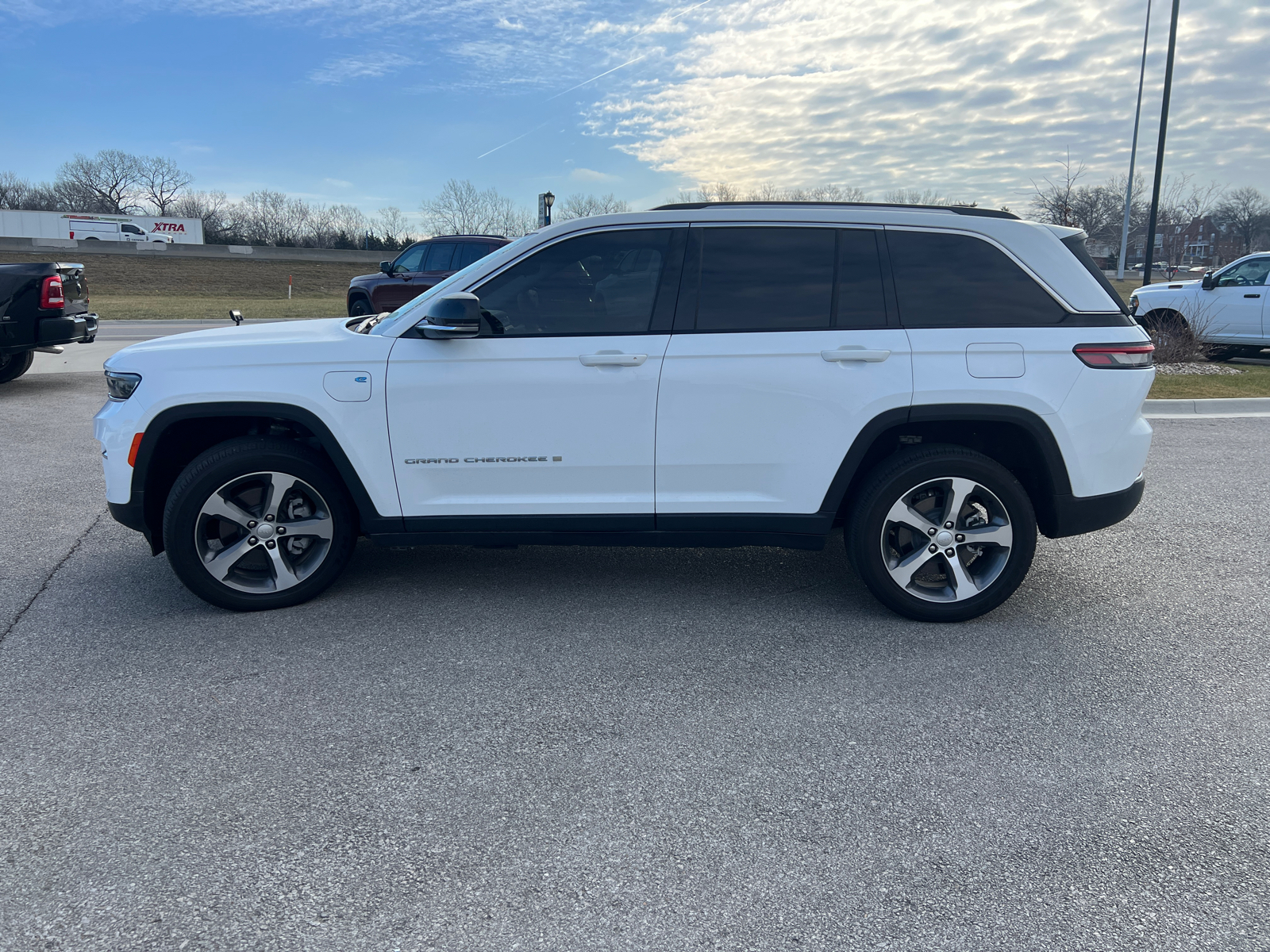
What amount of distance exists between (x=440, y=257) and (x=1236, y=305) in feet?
44.7

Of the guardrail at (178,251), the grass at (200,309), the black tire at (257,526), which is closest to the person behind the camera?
the black tire at (257,526)

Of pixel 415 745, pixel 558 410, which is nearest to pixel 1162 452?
pixel 558 410

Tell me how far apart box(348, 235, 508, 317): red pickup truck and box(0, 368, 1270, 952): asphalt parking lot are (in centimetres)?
1283

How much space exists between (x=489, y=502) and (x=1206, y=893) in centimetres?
303

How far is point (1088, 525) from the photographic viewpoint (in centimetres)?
426

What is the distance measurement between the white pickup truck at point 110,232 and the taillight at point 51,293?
55759mm

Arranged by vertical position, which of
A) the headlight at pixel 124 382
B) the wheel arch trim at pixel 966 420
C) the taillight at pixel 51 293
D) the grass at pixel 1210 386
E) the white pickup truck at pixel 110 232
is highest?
the white pickup truck at pixel 110 232

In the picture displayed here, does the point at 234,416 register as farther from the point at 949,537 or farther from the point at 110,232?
the point at 110,232

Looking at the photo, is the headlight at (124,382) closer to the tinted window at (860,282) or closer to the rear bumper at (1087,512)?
the tinted window at (860,282)

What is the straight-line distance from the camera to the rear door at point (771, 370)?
4094 millimetres

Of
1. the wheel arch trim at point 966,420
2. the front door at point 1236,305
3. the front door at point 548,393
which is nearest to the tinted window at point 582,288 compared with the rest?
the front door at point 548,393

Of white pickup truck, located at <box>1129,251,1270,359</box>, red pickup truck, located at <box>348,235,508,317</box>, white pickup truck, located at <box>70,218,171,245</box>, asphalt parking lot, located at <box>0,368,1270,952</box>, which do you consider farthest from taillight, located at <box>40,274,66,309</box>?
white pickup truck, located at <box>70,218,171,245</box>

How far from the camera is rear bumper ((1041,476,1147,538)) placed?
4.21m

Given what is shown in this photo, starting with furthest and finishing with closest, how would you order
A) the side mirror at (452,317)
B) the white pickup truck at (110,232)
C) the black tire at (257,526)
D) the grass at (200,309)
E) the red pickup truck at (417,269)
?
the white pickup truck at (110,232) → the grass at (200,309) → the red pickup truck at (417,269) → the black tire at (257,526) → the side mirror at (452,317)
